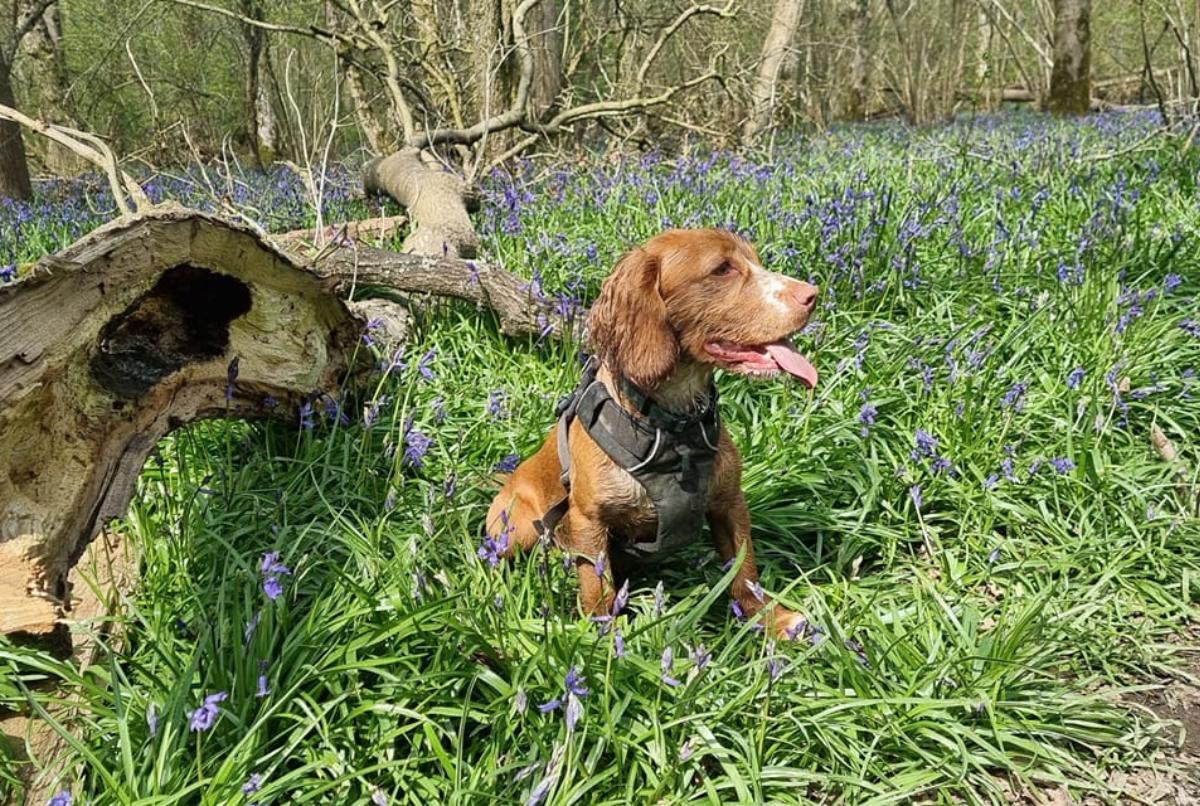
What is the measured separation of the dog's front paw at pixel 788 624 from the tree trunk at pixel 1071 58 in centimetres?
1551

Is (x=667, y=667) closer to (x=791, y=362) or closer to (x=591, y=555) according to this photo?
(x=591, y=555)

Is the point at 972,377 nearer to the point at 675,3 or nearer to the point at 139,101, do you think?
the point at 675,3

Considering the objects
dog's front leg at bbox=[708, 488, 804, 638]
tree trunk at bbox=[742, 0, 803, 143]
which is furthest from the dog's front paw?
tree trunk at bbox=[742, 0, 803, 143]

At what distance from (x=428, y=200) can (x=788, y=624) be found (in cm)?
454

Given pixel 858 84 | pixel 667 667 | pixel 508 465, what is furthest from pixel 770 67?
pixel 858 84

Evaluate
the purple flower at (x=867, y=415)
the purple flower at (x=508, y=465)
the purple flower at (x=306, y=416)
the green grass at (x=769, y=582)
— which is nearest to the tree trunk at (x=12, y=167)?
the green grass at (x=769, y=582)

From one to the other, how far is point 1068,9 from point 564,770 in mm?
16668

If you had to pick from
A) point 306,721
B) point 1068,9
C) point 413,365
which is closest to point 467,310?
point 413,365

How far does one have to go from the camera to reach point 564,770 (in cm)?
222

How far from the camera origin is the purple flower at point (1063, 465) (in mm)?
3281

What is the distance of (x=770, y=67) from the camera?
12008mm

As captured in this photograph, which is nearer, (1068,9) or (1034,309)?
(1034,309)

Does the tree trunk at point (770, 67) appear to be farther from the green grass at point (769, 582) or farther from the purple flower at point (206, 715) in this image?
the purple flower at point (206, 715)

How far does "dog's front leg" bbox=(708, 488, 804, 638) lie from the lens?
110 inches
